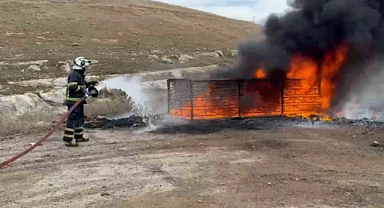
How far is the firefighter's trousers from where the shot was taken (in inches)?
356

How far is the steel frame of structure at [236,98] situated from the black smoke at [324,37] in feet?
3.53

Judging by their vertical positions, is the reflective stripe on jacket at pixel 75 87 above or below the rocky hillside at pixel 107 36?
below

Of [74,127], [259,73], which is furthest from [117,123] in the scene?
[259,73]

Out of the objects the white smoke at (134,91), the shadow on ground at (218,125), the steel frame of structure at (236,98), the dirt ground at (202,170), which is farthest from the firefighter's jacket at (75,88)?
the white smoke at (134,91)

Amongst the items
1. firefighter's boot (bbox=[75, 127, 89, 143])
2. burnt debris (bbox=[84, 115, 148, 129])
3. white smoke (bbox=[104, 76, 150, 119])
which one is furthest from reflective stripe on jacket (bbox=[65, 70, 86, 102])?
white smoke (bbox=[104, 76, 150, 119])

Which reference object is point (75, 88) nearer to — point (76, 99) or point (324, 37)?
point (76, 99)

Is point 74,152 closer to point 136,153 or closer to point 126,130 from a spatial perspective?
point 136,153

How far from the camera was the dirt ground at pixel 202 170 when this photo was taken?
5531 mm

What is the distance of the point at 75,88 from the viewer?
9.26m

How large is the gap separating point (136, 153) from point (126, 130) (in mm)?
2639

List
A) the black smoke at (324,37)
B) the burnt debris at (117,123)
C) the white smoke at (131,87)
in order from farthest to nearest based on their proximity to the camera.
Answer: the white smoke at (131,87) → the black smoke at (324,37) → the burnt debris at (117,123)

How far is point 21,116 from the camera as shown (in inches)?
488

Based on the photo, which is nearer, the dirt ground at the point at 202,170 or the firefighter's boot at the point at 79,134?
the dirt ground at the point at 202,170

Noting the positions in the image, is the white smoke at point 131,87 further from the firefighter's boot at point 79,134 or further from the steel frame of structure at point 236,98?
the firefighter's boot at point 79,134
